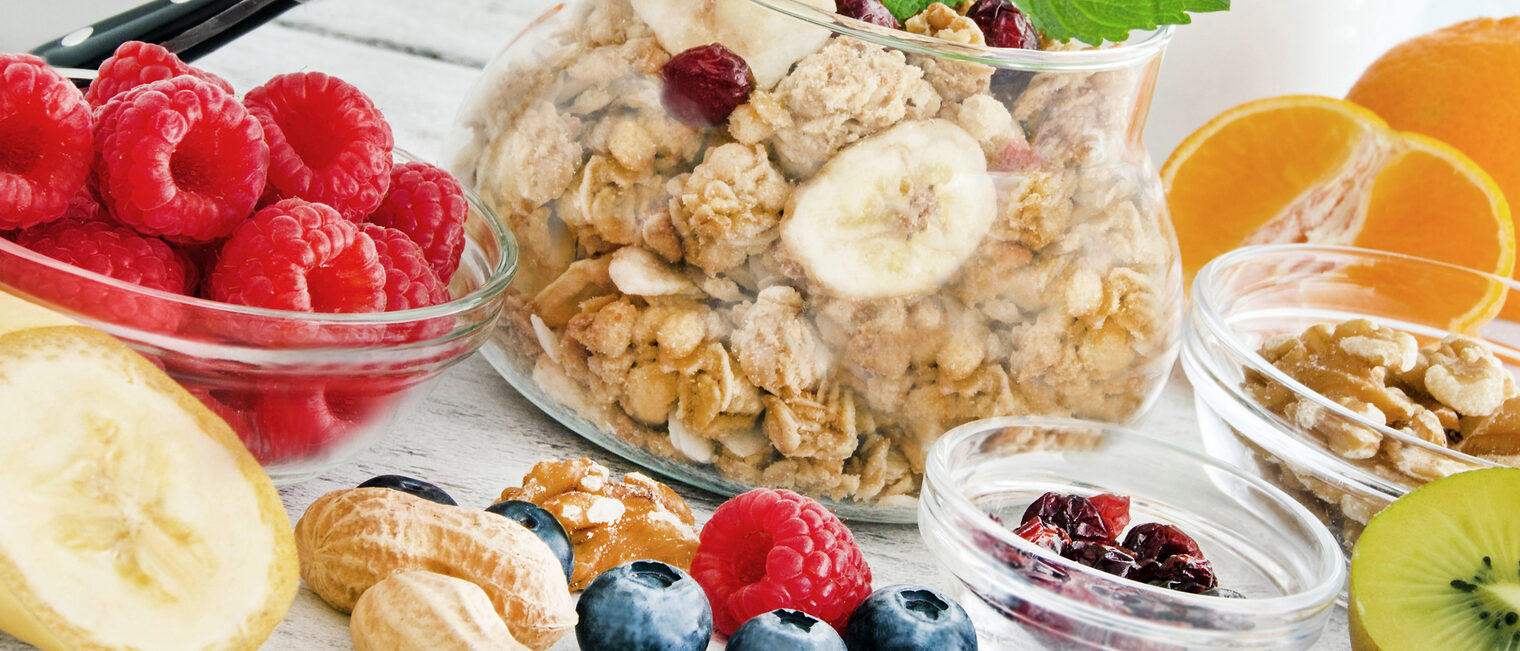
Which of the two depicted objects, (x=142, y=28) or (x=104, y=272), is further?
(x=142, y=28)

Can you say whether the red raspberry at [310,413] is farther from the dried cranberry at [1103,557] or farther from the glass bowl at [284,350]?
the dried cranberry at [1103,557]

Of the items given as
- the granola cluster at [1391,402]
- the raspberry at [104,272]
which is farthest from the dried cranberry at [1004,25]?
the raspberry at [104,272]

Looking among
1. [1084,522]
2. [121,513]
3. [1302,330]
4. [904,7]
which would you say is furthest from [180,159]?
[1302,330]

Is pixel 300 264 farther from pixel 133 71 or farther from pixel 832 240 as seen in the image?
pixel 832 240

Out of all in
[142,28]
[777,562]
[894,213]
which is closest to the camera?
[777,562]

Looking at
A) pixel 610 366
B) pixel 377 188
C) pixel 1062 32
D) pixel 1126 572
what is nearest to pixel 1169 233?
pixel 1062 32

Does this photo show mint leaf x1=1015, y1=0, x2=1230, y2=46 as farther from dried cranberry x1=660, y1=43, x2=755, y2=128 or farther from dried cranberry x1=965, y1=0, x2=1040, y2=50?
dried cranberry x1=660, y1=43, x2=755, y2=128
